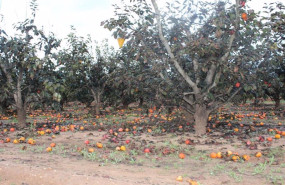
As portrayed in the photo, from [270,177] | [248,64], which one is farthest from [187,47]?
[270,177]

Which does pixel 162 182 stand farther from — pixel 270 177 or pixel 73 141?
pixel 73 141

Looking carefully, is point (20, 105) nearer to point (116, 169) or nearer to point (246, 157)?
point (116, 169)

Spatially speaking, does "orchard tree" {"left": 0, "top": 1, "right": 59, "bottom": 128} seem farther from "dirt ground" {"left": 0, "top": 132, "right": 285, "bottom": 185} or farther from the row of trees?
"dirt ground" {"left": 0, "top": 132, "right": 285, "bottom": 185}

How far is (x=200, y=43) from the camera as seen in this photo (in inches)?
228

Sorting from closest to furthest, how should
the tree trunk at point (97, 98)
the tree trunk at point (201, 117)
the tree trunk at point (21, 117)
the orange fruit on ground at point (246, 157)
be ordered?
the orange fruit on ground at point (246, 157) → the tree trunk at point (201, 117) → the tree trunk at point (21, 117) → the tree trunk at point (97, 98)

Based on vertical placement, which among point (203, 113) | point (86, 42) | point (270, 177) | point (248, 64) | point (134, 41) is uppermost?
point (86, 42)

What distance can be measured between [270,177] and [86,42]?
1051 cm

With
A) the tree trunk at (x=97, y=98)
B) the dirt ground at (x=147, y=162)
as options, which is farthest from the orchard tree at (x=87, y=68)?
the dirt ground at (x=147, y=162)

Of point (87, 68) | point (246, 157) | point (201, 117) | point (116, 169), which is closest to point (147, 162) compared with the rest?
point (116, 169)

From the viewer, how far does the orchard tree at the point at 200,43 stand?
19.5 feet

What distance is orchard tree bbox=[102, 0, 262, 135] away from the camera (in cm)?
595

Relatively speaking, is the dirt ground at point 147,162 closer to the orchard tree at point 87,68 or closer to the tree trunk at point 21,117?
the tree trunk at point 21,117

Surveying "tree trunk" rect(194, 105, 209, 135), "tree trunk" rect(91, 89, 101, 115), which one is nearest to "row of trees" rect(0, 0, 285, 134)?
"tree trunk" rect(194, 105, 209, 135)

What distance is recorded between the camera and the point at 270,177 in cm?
386
